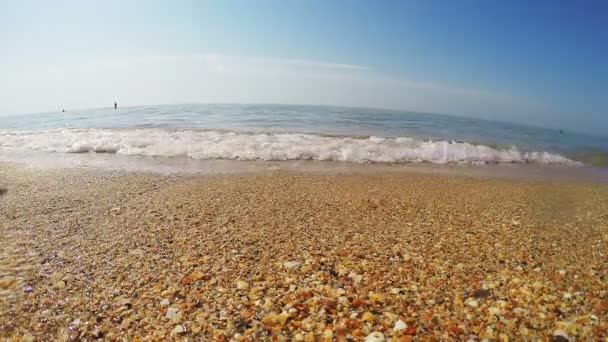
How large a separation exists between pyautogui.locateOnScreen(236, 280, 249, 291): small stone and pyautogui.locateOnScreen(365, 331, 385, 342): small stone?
1.57m

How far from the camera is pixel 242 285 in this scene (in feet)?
13.2

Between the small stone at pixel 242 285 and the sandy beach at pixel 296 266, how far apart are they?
0.08ft

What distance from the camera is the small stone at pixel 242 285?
397 cm

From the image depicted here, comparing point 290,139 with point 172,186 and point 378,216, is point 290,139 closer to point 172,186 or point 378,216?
point 172,186

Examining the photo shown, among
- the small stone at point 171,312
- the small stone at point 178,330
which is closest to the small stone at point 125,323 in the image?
the small stone at point 171,312

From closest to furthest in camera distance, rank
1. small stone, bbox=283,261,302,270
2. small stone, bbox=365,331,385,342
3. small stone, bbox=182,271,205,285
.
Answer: small stone, bbox=365,331,385,342, small stone, bbox=182,271,205,285, small stone, bbox=283,261,302,270

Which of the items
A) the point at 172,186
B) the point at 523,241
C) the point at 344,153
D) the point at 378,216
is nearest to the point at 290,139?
the point at 344,153

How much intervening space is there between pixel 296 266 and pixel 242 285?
813 mm

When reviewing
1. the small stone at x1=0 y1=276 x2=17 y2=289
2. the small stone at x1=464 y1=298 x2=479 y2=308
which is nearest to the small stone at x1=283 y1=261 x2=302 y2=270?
the small stone at x1=464 y1=298 x2=479 y2=308

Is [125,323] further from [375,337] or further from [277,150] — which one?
[277,150]

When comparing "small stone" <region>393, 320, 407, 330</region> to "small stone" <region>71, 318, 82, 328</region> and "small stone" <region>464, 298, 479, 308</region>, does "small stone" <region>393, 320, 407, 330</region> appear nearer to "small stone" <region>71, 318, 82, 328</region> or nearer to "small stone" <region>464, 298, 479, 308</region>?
→ "small stone" <region>464, 298, 479, 308</region>

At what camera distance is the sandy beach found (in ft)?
10.9

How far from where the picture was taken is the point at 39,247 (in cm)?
512

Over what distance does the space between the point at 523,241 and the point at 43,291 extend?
702cm
